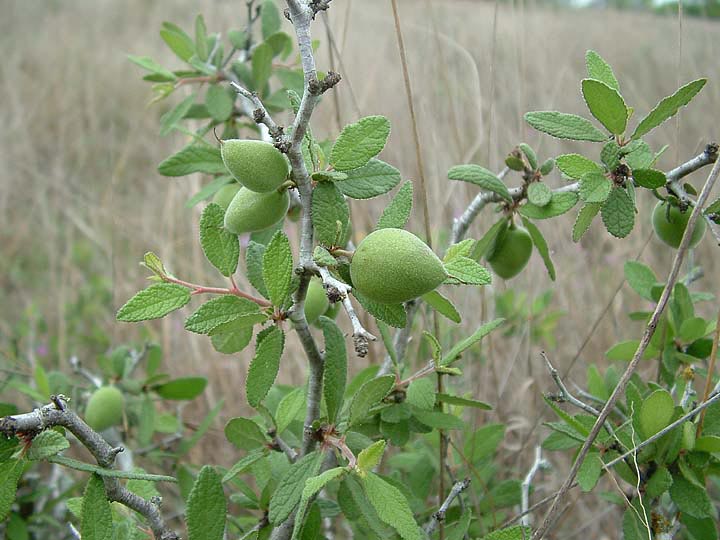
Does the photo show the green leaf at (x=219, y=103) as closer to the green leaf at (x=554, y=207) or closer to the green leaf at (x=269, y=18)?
the green leaf at (x=269, y=18)

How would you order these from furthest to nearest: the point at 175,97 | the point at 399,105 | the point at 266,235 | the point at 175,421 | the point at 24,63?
1. the point at 24,63
2. the point at 175,97
3. the point at 399,105
4. the point at 175,421
5. the point at 266,235

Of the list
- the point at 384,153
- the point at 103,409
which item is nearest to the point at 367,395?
the point at 103,409

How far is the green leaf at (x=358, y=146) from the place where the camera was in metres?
0.65

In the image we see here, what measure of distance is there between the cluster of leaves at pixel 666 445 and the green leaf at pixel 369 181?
348mm

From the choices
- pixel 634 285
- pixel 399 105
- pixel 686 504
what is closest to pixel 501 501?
pixel 686 504

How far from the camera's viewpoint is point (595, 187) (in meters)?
0.78

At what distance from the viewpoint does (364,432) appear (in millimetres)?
887

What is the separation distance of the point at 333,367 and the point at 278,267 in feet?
0.54

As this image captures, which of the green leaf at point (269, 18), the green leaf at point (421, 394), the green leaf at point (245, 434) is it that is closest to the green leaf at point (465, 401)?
the green leaf at point (421, 394)

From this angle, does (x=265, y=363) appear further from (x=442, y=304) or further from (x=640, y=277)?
(x=640, y=277)

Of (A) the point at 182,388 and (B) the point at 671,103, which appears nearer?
(B) the point at 671,103

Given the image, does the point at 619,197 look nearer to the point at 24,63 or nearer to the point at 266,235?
the point at 266,235

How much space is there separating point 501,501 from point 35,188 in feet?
9.72

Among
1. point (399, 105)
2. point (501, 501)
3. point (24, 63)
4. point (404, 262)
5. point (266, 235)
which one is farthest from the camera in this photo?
point (24, 63)
